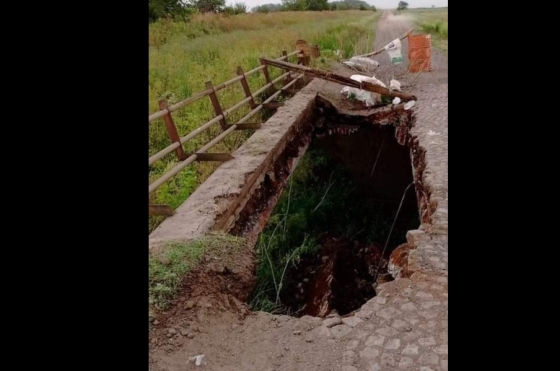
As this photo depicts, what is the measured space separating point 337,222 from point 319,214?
48 centimetres

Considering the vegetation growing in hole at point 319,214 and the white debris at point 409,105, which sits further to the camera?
the white debris at point 409,105

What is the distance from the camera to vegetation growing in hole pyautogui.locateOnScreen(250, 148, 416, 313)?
694 centimetres

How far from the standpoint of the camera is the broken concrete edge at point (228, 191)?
3873 mm

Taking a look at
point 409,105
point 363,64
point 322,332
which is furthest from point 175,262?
point 363,64

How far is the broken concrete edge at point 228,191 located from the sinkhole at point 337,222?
760 millimetres

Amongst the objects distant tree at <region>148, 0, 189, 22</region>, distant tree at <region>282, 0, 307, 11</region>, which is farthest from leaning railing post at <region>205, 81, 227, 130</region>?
distant tree at <region>282, 0, 307, 11</region>

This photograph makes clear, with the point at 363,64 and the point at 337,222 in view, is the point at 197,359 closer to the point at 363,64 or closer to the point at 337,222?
the point at 337,222

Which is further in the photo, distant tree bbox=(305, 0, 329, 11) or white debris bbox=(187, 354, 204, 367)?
distant tree bbox=(305, 0, 329, 11)

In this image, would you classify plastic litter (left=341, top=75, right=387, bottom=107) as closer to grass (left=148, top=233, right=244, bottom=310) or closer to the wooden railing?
the wooden railing

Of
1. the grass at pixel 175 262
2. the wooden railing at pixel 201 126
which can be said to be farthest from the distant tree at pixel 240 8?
the grass at pixel 175 262

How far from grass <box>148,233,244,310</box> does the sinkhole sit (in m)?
1.03

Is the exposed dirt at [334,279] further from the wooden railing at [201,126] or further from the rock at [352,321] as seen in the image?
the rock at [352,321]
